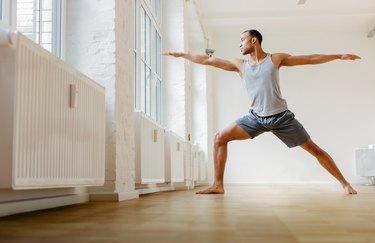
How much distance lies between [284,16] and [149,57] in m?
4.75

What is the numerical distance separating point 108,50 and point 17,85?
1504mm

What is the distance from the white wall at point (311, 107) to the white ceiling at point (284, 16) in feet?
1.06

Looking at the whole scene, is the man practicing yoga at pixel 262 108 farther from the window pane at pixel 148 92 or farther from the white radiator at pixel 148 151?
the window pane at pixel 148 92

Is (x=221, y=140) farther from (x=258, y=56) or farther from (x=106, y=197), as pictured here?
(x=106, y=197)

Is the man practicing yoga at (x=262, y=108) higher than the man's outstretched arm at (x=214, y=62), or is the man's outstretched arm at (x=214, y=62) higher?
the man's outstretched arm at (x=214, y=62)

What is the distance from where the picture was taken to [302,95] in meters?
11.2

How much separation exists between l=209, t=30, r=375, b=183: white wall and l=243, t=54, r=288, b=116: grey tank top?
6469 mm

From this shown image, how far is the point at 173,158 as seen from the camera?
5523mm

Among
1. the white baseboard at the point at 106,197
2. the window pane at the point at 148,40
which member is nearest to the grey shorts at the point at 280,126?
the white baseboard at the point at 106,197

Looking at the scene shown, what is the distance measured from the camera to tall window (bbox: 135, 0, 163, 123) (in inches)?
198

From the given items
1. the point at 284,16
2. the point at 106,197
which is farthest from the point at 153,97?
the point at 284,16

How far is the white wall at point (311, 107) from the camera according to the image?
10953 mm

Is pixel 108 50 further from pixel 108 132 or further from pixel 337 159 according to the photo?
pixel 337 159

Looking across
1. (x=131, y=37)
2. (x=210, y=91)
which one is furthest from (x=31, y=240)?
(x=210, y=91)
